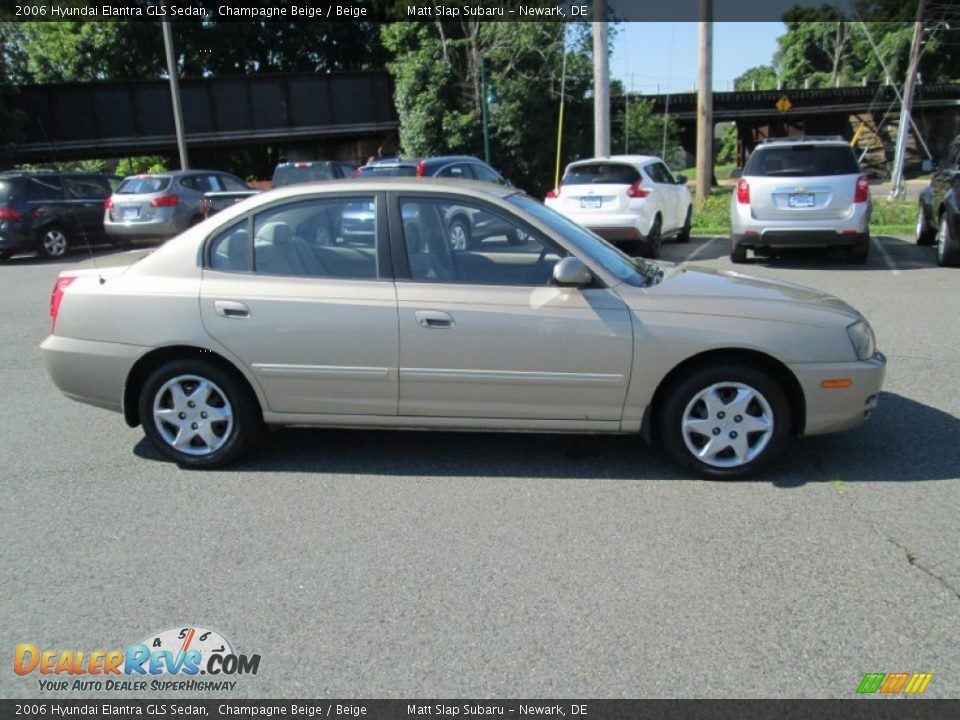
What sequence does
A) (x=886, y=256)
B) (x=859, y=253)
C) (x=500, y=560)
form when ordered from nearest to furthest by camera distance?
(x=500, y=560)
(x=859, y=253)
(x=886, y=256)

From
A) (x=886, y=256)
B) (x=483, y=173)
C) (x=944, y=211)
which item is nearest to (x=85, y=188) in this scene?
(x=483, y=173)

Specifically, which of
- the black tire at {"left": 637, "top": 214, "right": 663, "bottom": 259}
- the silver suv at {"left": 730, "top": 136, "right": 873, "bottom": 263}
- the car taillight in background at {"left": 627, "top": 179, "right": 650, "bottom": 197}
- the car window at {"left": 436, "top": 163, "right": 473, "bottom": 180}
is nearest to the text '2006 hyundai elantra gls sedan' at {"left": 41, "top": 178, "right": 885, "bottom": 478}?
the silver suv at {"left": 730, "top": 136, "right": 873, "bottom": 263}

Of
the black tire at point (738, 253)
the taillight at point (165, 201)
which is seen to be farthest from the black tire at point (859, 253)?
the taillight at point (165, 201)

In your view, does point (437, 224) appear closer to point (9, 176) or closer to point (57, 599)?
point (57, 599)

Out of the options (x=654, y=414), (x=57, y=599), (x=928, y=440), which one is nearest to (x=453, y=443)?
(x=654, y=414)

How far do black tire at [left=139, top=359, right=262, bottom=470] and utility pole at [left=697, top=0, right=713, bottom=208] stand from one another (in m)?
18.3

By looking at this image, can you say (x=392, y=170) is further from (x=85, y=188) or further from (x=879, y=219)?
(x=879, y=219)

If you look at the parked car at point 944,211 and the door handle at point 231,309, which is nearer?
the door handle at point 231,309

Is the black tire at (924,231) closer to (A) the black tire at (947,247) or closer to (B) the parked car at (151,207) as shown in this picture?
(A) the black tire at (947,247)

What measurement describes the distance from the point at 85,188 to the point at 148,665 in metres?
16.9

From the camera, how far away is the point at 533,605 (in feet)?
11.1

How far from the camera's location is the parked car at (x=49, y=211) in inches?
618

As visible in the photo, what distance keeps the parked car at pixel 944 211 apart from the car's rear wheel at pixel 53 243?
51.1 ft
